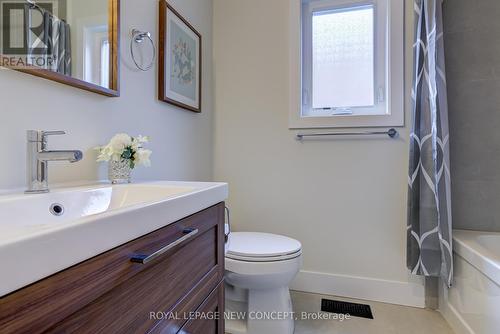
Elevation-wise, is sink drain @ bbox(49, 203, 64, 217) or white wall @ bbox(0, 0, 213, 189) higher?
white wall @ bbox(0, 0, 213, 189)

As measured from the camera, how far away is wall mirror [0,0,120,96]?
0.75 m

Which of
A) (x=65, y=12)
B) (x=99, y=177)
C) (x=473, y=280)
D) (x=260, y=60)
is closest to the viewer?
(x=65, y=12)

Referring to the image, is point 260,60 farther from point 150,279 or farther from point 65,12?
point 150,279

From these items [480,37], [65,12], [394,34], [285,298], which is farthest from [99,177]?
[480,37]

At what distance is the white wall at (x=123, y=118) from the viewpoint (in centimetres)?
76

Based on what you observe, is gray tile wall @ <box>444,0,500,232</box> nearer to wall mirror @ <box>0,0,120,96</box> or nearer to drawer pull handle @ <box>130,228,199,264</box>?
drawer pull handle @ <box>130,228,199,264</box>

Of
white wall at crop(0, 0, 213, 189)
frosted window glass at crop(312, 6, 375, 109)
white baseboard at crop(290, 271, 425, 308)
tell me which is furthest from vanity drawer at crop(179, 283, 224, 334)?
frosted window glass at crop(312, 6, 375, 109)

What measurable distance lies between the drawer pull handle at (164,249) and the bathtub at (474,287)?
118cm

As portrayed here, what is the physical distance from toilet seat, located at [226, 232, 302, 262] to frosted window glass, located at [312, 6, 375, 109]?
97 cm

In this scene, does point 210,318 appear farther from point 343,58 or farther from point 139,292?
point 343,58

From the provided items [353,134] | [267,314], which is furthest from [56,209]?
[353,134]

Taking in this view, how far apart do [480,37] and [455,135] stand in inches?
22.0

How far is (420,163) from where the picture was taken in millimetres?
1527

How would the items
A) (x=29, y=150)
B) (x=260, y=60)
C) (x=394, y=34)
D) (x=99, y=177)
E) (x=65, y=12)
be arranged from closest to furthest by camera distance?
(x=29, y=150) < (x=65, y=12) < (x=99, y=177) < (x=394, y=34) < (x=260, y=60)
